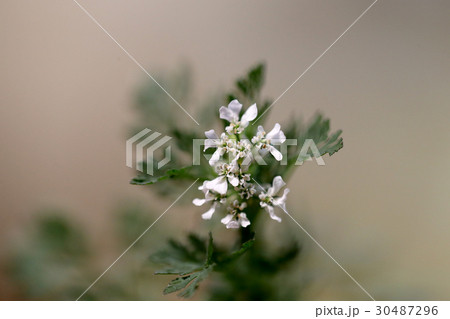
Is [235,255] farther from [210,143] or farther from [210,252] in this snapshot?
[210,143]

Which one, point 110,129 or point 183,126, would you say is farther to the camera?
point 110,129

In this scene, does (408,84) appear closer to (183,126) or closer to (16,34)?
(183,126)

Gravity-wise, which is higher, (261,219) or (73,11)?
(73,11)

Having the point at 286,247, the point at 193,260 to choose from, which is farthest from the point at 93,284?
the point at 286,247

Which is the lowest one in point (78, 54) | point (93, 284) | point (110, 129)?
point (93, 284)

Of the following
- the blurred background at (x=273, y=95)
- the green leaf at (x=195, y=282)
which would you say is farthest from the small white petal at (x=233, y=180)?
the blurred background at (x=273, y=95)

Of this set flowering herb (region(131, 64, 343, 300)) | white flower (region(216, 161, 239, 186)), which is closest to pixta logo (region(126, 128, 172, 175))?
flowering herb (region(131, 64, 343, 300))

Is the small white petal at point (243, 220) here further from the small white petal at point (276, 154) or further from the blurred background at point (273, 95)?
the blurred background at point (273, 95)

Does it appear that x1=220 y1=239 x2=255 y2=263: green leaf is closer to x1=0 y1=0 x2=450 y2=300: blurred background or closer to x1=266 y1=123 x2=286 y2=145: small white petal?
x1=266 y1=123 x2=286 y2=145: small white petal
